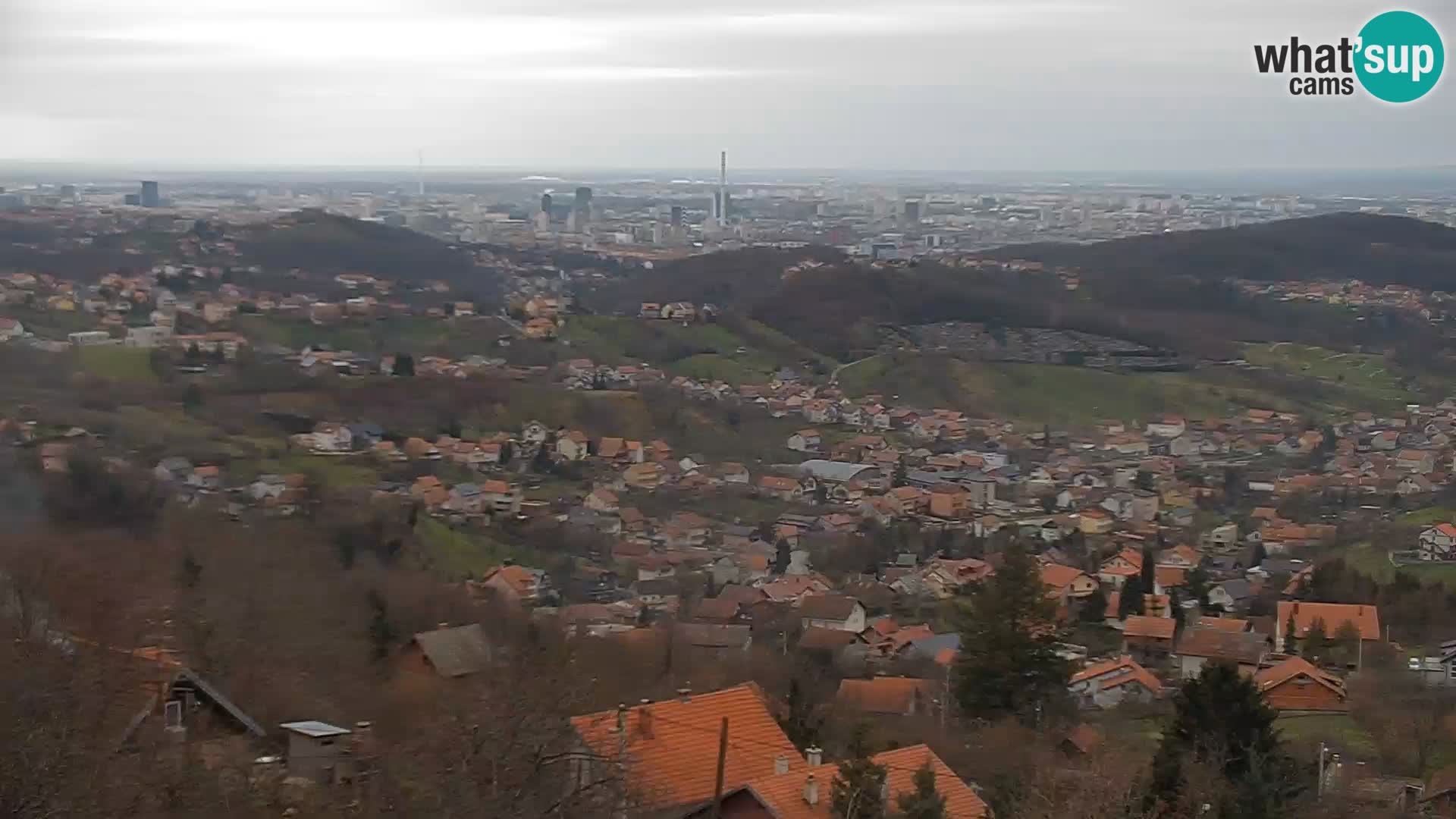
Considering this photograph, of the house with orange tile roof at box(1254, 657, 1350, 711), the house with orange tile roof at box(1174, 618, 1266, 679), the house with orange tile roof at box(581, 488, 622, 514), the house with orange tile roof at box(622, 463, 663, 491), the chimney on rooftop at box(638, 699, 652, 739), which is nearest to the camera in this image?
the chimney on rooftop at box(638, 699, 652, 739)

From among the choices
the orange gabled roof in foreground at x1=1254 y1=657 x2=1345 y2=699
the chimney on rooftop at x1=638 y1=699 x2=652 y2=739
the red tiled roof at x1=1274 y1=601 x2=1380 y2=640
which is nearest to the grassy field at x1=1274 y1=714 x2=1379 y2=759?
the orange gabled roof in foreground at x1=1254 y1=657 x2=1345 y2=699

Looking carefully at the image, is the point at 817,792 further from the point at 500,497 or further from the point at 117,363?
the point at 117,363

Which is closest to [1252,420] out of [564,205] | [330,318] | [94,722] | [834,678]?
[330,318]

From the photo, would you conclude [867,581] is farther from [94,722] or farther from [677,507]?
[94,722]

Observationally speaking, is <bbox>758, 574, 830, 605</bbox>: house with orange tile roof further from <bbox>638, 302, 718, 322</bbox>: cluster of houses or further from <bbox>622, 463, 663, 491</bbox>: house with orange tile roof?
<bbox>638, 302, 718, 322</bbox>: cluster of houses

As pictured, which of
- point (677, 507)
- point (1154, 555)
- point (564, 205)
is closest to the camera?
point (1154, 555)

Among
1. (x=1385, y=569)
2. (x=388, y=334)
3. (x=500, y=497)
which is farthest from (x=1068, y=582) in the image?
(x=388, y=334)
